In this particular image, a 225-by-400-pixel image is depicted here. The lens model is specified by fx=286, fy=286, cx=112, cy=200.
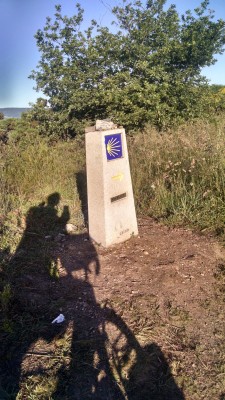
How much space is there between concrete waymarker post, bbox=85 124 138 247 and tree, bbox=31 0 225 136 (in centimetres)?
584

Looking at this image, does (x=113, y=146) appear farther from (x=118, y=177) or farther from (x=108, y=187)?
(x=108, y=187)

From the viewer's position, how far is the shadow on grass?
182 cm

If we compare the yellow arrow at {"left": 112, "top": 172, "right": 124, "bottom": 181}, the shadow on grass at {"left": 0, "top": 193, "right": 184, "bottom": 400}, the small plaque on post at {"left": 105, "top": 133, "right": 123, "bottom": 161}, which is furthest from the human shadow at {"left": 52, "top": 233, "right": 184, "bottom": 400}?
the small plaque on post at {"left": 105, "top": 133, "right": 123, "bottom": 161}

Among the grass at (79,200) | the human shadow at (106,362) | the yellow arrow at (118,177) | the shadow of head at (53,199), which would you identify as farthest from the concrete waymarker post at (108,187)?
the shadow of head at (53,199)

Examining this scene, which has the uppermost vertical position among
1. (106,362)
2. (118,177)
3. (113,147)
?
(113,147)

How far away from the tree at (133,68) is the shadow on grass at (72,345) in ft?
22.8

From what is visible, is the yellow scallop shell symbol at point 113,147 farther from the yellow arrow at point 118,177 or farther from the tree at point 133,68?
the tree at point 133,68

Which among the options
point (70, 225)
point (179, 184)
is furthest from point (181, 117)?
point (70, 225)

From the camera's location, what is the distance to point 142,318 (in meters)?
2.40

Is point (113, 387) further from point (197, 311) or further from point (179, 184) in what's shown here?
point (179, 184)

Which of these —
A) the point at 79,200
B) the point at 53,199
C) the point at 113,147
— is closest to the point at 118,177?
the point at 113,147

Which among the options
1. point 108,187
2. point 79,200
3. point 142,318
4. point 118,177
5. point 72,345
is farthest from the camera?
point 79,200

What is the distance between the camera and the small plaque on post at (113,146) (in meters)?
3.31

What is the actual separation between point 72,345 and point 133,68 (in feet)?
32.8
